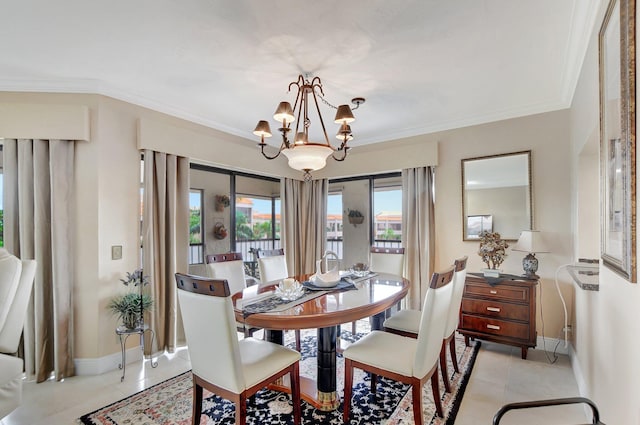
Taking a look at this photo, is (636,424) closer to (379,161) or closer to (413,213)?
(413,213)

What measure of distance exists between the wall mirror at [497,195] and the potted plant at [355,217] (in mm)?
1655

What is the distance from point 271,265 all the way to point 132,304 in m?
1.35

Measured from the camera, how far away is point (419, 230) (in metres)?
4.02

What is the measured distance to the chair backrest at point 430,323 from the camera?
181 centimetres

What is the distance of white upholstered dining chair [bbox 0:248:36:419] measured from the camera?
185 centimetres

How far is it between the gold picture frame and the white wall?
0.34ft

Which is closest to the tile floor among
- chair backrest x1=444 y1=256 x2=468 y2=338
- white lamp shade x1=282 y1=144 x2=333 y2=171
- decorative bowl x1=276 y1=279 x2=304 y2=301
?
chair backrest x1=444 y1=256 x2=468 y2=338

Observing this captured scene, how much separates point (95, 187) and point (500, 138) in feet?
13.8

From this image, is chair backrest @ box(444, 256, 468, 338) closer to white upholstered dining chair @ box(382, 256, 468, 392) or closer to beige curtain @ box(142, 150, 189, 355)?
white upholstered dining chair @ box(382, 256, 468, 392)

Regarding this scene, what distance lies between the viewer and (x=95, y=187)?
9.26 feet

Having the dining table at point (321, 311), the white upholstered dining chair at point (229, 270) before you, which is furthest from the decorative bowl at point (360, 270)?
the white upholstered dining chair at point (229, 270)

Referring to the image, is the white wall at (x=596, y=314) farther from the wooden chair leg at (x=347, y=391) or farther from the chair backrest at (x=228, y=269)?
the chair backrest at (x=228, y=269)

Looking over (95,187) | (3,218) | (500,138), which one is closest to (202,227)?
(95,187)

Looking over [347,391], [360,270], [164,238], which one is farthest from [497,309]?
[164,238]
